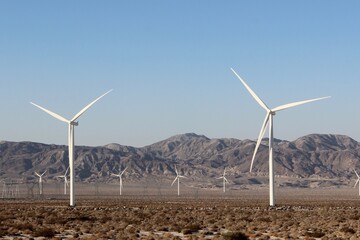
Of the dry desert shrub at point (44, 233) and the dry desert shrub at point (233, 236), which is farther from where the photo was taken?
the dry desert shrub at point (44, 233)

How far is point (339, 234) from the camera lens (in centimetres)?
4378

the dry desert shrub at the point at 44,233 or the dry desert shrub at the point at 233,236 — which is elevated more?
the dry desert shrub at the point at 44,233

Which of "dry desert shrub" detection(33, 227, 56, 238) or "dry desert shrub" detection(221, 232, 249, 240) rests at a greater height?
"dry desert shrub" detection(33, 227, 56, 238)

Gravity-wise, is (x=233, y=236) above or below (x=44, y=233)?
below

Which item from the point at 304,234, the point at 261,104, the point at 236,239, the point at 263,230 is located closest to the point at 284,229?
the point at 263,230

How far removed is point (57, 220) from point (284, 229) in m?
19.3

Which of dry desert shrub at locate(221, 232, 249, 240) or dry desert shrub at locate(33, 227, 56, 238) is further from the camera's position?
dry desert shrub at locate(33, 227, 56, 238)

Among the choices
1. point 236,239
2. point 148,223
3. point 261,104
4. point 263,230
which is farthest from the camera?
point 261,104

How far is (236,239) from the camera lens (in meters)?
40.2

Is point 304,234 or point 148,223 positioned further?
point 148,223

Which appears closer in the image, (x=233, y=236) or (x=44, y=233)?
(x=233, y=236)

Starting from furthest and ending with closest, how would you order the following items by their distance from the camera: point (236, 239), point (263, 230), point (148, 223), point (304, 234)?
point (148, 223), point (263, 230), point (304, 234), point (236, 239)

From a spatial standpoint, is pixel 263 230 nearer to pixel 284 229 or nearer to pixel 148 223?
pixel 284 229

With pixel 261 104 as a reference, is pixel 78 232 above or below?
below
